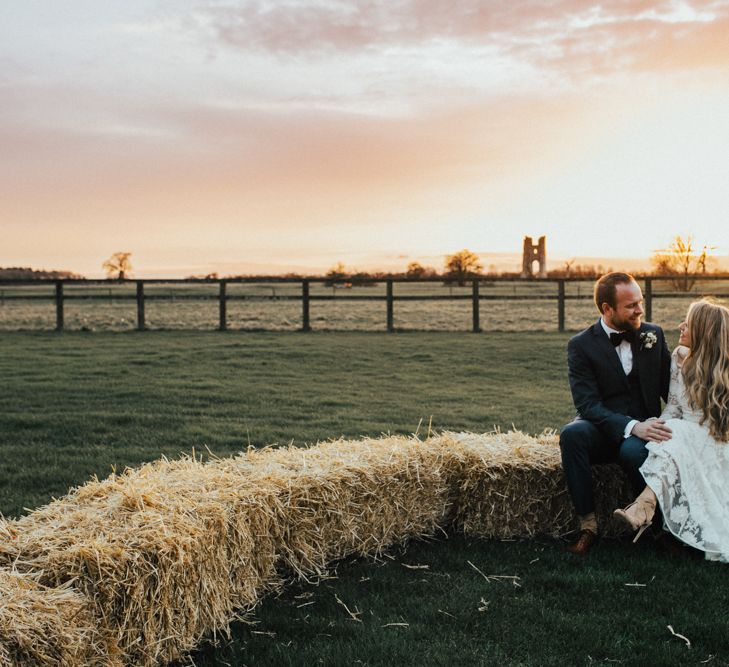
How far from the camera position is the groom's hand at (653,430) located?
4852mm

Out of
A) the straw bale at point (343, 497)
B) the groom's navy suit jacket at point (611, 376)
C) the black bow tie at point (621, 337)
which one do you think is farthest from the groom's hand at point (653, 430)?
the straw bale at point (343, 497)

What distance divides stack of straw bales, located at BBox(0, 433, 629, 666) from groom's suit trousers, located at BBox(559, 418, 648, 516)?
0.53 ft

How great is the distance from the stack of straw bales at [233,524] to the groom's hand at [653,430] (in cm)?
45

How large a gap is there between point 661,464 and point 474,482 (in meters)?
1.17

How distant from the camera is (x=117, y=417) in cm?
893

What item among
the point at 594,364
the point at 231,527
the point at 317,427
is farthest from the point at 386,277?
the point at 231,527

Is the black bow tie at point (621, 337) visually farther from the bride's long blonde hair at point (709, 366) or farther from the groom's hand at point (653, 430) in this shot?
the groom's hand at point (653, 430)

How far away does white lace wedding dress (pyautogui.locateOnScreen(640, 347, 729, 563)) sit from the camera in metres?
4.66

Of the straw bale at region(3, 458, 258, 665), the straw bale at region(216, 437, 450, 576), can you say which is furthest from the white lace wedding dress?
the straw bale at region(3, 458, 258, 665)

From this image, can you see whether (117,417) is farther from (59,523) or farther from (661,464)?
(661,464)

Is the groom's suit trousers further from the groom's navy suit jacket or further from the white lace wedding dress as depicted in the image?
the groom's navy suit jacket

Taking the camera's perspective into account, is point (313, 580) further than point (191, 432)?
No

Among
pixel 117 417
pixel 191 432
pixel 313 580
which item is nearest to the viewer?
pixel 313 580

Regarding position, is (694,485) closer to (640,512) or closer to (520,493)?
(640,512)
